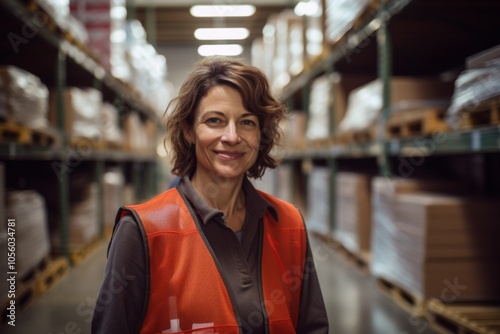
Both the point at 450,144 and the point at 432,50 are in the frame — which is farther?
the point at 432,50

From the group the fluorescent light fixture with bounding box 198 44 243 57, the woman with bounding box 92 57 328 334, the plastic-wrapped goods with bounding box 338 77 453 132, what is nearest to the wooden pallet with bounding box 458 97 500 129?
the plastic-wrapped goods with bounding box 338 77 453 132

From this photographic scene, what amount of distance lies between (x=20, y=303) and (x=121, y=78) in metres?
4.77

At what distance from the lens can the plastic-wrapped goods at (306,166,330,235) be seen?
6.21m

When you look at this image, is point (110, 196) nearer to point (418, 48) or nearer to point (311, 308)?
point (418, 48)

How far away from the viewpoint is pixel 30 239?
12.6 ft

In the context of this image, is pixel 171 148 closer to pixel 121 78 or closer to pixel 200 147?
pixel 200 147

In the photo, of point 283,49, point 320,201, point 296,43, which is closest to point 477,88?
point 320,201

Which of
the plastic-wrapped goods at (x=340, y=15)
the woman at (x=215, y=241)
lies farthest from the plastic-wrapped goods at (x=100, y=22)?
the woman at (x=215, y=241)

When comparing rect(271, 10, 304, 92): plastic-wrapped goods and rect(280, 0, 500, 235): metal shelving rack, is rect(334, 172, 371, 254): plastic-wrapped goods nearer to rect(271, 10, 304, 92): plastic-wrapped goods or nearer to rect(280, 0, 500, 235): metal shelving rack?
rect(280, 0, 500, 235): metal shelving rack

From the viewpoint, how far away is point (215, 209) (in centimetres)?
173

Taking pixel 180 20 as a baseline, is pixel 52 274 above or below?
below

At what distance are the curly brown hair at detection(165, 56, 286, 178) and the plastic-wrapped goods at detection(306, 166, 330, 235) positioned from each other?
428 centimetres

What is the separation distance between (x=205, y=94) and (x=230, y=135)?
203mm

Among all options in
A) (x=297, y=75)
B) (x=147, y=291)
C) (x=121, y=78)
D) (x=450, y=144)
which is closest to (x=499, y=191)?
(x=450, y=144)
